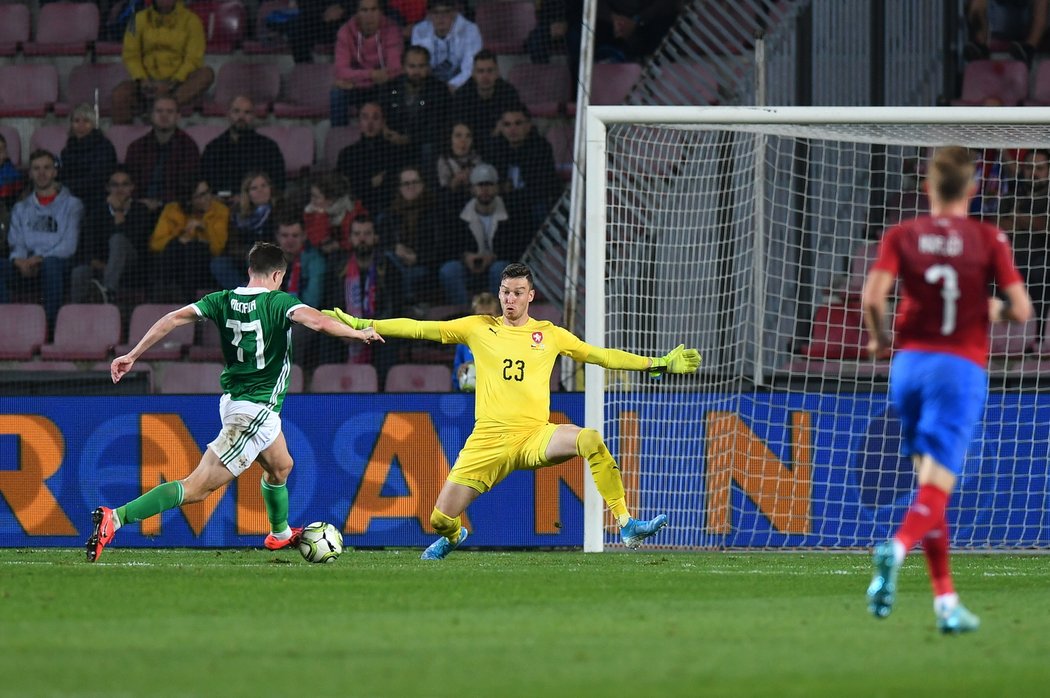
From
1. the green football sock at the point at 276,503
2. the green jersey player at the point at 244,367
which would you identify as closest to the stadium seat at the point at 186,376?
the green football sock at the point at 276,503

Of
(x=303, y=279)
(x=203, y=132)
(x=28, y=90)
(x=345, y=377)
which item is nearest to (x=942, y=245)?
(x=345, y=377)

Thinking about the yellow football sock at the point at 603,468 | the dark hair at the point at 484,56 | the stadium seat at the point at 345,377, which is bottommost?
the yellow football sock at the point at 603,468

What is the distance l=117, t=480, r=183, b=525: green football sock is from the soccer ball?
77 centimetres

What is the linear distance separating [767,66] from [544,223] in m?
2.46

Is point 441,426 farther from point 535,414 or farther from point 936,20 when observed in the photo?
point 936,20

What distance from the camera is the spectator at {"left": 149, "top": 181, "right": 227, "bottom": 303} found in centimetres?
1562

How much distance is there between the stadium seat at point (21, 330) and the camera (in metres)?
15.4

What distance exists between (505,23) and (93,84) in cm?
436

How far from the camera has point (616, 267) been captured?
1253 centimetres

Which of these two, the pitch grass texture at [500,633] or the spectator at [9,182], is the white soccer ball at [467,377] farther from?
the spectator at [9,182]

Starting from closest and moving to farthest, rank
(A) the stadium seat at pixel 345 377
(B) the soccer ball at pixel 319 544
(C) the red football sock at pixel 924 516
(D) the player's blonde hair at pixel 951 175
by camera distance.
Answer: (C) the red football sock at pixel 924 516
(D) the player's blonde hair at pixel 951 175
(B) the soccer ball at pixel 319 544
(A) the stadium seat at pixel 345 377

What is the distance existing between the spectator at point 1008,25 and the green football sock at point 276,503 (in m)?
8.58

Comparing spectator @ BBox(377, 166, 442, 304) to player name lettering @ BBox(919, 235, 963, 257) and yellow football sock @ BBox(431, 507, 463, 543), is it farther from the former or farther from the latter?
player name lettering @ BBox(919, 235, 963, 257)

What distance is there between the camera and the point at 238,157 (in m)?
16.1
